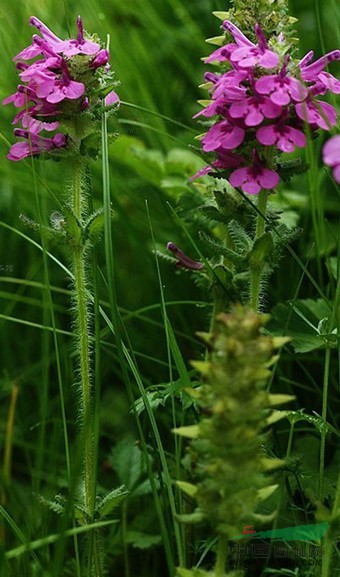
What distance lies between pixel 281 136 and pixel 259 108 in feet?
0.20

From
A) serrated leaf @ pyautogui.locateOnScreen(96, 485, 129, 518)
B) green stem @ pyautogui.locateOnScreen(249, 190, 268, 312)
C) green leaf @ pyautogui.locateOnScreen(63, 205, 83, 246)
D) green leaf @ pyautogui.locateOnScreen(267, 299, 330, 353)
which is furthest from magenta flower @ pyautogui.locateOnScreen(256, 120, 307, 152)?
Answer: serrated leaf @ pyautogui.locateOnScreen(96, 485, 129, 518)

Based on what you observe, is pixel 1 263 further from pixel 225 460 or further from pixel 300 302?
pixel 225 460

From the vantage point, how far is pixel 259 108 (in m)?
1.35

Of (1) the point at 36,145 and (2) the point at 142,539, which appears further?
(2) the point at 142,539

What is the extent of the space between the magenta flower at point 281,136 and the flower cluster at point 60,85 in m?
0.32

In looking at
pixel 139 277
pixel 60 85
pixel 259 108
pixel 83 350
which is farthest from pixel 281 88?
pixel 139 277

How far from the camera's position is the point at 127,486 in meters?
1.78

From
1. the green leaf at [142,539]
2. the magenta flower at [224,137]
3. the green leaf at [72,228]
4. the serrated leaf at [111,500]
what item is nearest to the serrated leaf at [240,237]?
the magenta flower at [224,137]

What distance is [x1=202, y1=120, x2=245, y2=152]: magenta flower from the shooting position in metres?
1.38

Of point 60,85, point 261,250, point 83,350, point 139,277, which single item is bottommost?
point 139,277

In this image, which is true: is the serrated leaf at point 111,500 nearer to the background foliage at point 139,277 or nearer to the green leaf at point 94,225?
the background foliage at point 139,277

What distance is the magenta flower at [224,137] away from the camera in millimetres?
1378

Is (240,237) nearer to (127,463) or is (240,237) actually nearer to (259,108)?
(259,108)

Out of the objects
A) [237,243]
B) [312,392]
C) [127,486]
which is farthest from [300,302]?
[127,486]
